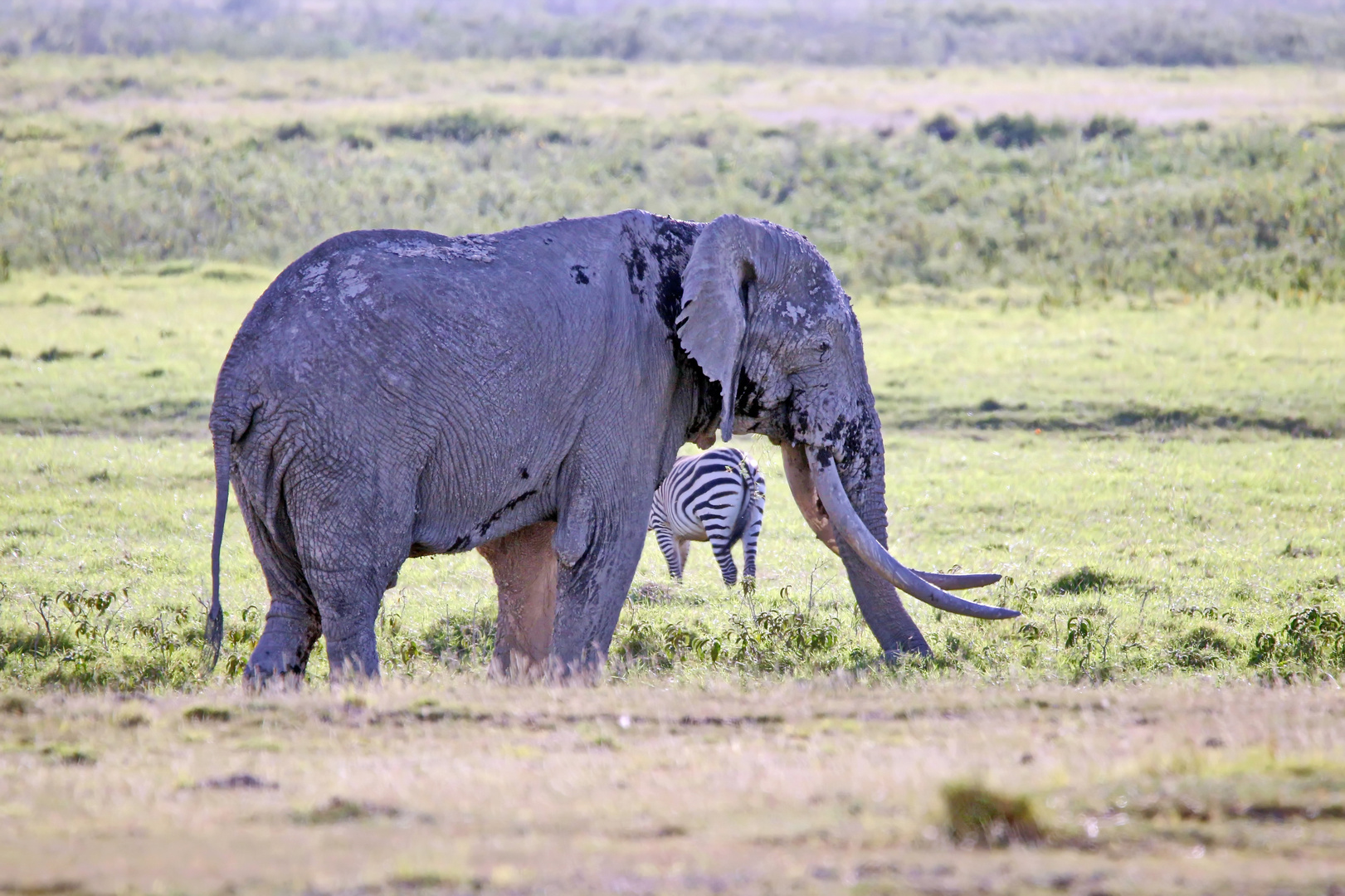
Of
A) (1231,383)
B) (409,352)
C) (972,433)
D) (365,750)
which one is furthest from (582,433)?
(1231,383)

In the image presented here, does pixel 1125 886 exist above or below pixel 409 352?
below

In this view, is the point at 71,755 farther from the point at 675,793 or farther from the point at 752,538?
the point at 752,538

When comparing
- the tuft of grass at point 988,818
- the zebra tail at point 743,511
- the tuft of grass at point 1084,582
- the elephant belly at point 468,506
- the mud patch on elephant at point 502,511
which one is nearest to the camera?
the tuft of grass at point 988,818

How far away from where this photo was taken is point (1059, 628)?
33.6 feet

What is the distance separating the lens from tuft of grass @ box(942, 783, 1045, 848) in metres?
4.82

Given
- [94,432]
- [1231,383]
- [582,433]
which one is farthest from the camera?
[1231,383]

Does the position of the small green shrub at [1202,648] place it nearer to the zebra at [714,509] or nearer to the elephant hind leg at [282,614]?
the zebra at [714,509]

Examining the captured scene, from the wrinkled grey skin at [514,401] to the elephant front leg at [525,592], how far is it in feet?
0.64

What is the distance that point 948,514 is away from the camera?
14000mm

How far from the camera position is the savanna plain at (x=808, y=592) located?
4.87m

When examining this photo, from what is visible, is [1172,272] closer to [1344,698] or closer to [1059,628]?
[1059,628]

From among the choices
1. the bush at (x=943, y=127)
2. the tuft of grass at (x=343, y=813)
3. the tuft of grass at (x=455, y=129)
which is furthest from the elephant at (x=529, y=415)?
the bush at (x=943, y=127)

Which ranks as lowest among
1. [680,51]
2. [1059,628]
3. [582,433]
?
[1059,628]

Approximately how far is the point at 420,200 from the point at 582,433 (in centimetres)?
2617
